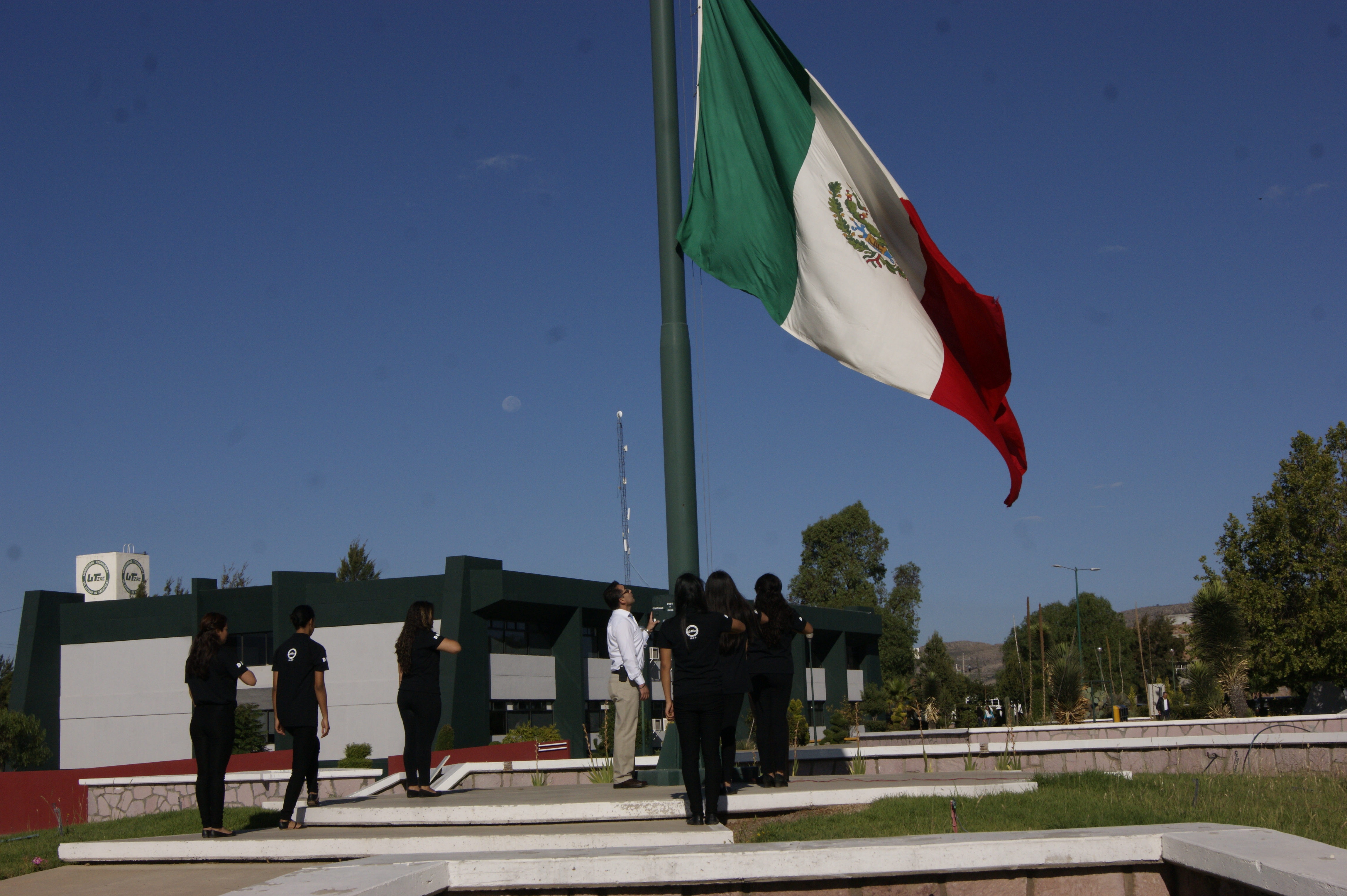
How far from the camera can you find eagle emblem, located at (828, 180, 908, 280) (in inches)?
364

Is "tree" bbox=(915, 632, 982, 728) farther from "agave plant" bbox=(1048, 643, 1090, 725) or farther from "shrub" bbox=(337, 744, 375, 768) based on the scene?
"shrub" bbox=(337, 744, 375, 768)

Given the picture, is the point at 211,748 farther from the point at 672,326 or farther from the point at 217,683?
the point at 672,326

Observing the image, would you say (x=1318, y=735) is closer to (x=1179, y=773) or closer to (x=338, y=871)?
(x=1179, y=773)

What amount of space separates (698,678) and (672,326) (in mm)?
3219

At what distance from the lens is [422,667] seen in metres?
9.02

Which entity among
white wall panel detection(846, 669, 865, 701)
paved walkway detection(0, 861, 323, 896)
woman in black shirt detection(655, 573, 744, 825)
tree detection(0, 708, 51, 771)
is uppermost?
woman in black shirt detection(655, 573, 744, 825)

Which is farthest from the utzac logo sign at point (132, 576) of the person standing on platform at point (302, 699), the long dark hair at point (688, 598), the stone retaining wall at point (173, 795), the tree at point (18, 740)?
the long dark hair at point (688, 598)

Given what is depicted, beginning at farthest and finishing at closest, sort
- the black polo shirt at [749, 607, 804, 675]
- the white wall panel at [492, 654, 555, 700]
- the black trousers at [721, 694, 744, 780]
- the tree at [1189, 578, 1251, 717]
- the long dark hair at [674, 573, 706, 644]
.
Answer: the white wall panel at [492, 654, 555, 700]
the tree at [1189, 578, 1251, 717]
the black polo shirt at [749, 607, 804, 675]
the black trousers at [721, 694, 744, 780]
the long dark hair at [674, 573, 706, 644]

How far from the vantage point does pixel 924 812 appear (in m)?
6.49

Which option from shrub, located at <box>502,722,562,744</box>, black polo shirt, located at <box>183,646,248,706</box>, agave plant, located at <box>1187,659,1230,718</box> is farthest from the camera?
shrub, located at <box>502,722,562,744</box>

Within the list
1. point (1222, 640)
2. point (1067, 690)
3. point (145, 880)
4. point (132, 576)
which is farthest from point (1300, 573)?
point (132, 576)

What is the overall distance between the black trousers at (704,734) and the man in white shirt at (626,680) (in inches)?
67.9

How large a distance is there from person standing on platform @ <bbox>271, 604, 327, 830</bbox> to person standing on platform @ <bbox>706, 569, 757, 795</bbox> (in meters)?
2.93

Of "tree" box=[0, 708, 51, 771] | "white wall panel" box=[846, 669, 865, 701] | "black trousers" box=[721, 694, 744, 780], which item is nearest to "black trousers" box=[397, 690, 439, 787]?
"black trousers" box=[721, 694, 744, 780]
